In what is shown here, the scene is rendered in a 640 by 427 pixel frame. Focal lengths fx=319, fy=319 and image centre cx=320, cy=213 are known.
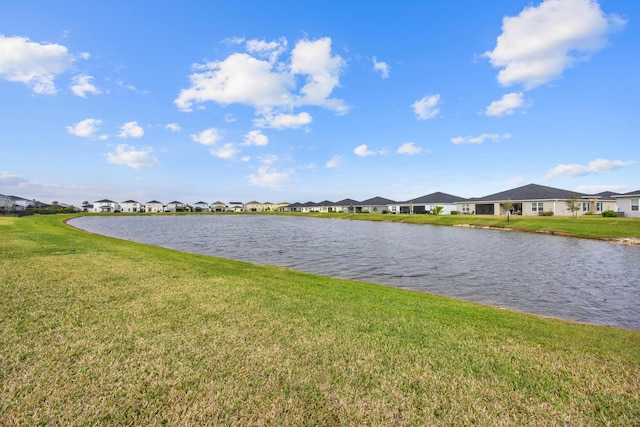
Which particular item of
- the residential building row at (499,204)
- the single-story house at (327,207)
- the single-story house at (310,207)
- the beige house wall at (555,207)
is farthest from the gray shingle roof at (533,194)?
the single-story house at (310,207)

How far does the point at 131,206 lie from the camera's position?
454ft

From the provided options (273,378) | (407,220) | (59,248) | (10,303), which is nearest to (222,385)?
(273,378)

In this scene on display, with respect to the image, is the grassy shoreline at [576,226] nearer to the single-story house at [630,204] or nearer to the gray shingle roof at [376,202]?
the single-story house at [630,204]

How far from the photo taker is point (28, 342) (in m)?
4.52

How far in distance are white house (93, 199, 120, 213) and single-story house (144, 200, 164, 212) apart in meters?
10.9

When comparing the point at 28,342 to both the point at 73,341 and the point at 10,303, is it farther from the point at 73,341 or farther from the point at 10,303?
the point at 10,303

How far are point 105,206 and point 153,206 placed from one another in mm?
18119

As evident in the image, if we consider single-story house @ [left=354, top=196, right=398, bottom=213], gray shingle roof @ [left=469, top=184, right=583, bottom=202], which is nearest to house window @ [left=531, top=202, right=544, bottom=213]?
gray shingle roof @ [left=469, top=184, right=583, bottom=202]

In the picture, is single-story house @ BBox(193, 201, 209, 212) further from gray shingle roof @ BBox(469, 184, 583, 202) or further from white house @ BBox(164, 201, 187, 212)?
gray shingle roof @ BBox(469, 184, 583, 202)

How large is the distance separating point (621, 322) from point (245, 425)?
10.6 metres

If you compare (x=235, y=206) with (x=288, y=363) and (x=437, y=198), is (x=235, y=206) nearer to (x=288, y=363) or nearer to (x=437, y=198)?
(x=437, y=198)

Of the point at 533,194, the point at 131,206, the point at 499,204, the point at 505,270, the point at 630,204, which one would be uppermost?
the point at 533,194

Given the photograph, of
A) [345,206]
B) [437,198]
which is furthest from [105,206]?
[437,198]

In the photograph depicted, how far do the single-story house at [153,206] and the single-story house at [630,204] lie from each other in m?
150
